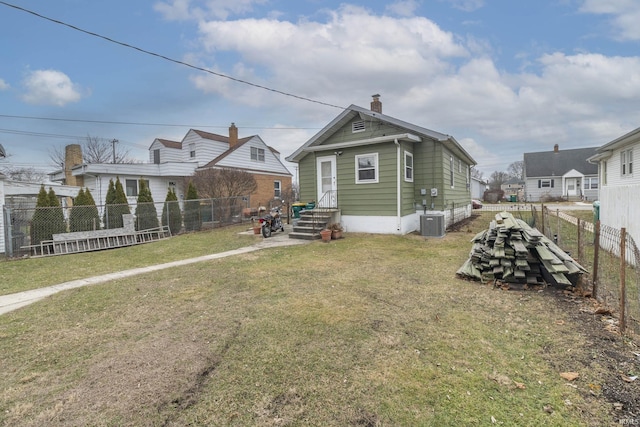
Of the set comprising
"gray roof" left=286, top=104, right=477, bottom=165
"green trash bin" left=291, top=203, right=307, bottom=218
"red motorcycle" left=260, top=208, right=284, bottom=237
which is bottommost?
"red motorcycle" left=260, top=208, right=284, bottom=237

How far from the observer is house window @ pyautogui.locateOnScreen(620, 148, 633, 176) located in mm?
13035

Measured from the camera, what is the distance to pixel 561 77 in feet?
47.5

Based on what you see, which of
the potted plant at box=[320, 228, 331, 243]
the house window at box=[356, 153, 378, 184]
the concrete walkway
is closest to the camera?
the concrete walkway

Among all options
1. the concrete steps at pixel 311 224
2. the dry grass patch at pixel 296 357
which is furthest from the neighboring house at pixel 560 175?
the dry grass patch at pixel 296 357

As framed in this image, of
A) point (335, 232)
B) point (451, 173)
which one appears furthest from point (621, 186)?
point (335, 232)

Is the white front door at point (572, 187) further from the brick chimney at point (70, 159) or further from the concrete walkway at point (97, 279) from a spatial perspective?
the brick chimney at point (70, 159)

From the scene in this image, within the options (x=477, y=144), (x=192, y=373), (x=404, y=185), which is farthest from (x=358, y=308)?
(x=477, y=144)

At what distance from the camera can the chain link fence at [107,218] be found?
998 centimetres

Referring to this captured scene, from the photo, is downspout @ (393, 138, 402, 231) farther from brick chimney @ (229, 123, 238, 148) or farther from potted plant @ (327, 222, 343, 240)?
brick chimney @ (229, 123, 238, 148)

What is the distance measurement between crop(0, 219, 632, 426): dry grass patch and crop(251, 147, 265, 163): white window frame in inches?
770

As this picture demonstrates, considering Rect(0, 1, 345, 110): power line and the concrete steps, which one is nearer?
Rect(0, 1, 345, 110): power line

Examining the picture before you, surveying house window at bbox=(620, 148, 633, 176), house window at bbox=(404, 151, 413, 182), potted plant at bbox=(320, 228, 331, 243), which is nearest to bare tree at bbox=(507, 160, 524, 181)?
house window at bbox=(620, 148, 633, 176)

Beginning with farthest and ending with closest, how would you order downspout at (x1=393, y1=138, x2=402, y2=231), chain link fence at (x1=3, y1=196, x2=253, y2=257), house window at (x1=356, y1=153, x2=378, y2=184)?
house window at (x1=356, y1=153, x2=378, y2=184), downspout at (x1=393, y1=138, x2=402, y2=231), chain link fence at (x1=3, y1=196, x2=253, y2=257)

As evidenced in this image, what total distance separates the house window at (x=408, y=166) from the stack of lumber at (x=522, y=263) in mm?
6048
